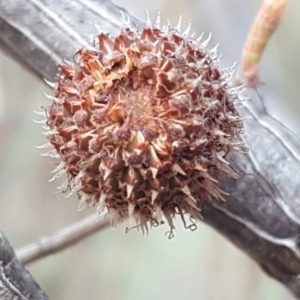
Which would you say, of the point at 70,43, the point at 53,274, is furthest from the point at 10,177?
the point at 70,43

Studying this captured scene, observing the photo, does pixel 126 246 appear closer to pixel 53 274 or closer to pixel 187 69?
pixel 53 274

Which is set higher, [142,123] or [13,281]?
[142,123]

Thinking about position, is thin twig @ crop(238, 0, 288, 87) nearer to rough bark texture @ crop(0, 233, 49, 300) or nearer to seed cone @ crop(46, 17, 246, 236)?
seed cone @ crop(46, 17, 246, 236)

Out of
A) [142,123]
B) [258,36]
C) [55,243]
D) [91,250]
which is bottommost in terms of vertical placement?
[91,250]

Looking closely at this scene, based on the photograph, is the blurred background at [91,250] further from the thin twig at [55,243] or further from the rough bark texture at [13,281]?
the rough bark texture at [13,281]

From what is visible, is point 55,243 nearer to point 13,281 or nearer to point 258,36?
point 13,281

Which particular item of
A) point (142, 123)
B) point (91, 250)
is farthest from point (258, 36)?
point (91, 250)

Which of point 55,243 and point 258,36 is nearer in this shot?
point 258,36
